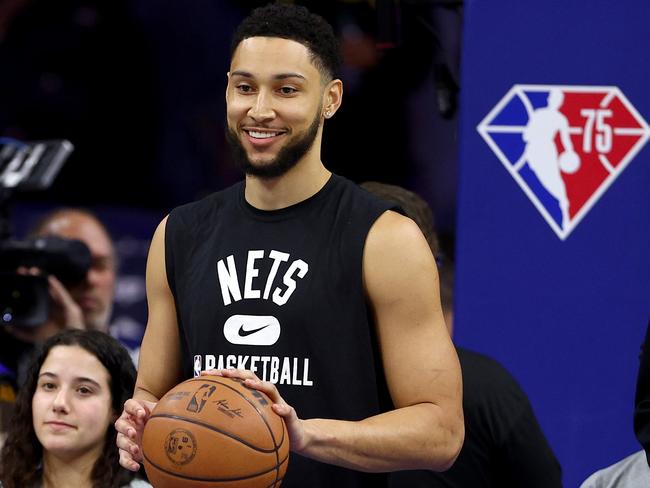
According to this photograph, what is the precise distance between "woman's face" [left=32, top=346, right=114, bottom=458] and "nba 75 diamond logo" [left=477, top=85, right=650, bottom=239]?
5.00ft

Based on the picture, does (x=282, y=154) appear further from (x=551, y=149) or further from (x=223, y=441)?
(x=551, y=149)

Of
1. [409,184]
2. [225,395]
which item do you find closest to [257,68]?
[225,395]

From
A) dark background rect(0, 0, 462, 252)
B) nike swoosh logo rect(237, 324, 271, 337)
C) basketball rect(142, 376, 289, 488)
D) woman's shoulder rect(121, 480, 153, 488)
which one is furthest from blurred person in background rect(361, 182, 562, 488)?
dark background rect(0, 0, 462, 252)

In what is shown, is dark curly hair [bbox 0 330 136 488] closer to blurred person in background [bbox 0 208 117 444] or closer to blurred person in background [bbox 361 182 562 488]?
blurred person in background [bbox 361 182 562 488]

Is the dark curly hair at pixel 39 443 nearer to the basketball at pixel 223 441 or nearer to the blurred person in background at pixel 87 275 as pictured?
the basketball at pixel 223 441

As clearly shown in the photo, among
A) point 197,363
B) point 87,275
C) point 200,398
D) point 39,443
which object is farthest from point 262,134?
point 87,275

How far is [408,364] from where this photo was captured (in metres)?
2.60

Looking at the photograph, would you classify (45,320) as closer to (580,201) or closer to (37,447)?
(37,447)

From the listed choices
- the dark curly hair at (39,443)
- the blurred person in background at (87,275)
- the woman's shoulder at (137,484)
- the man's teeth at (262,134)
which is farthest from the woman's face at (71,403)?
the blurred person in background at (87,275)

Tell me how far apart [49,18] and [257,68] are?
4340mm

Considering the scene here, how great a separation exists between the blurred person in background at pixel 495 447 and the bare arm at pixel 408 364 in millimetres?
503

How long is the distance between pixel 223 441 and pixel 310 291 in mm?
474

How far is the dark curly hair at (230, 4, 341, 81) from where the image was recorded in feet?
9.05

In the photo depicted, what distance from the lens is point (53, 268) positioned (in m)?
5.65
